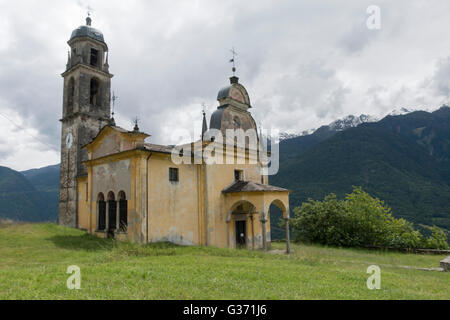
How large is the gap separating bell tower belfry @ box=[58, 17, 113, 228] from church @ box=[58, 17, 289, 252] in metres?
2.41

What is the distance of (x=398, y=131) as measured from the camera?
103 m

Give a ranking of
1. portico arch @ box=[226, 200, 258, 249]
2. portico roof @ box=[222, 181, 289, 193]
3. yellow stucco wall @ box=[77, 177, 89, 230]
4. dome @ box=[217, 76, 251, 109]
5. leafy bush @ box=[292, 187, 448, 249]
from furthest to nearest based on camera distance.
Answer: yellow stucco wall @ box=[77, 177, 89, 230] < leafy bush @ box=[292, 187, 448, 249] < dome @ box=[217, 76, 251, 109] < portico arch @ box=[226, 200, 258, 249] < portico roof @ box=[222, 181, 289, 193]

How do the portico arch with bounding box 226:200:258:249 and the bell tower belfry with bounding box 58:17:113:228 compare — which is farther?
the bell tower belfry with bounding box 58:17:113:228

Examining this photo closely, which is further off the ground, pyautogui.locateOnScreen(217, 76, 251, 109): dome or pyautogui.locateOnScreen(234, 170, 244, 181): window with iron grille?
pyautogui.locateOnScreen(217, 76, 251, 109): dome

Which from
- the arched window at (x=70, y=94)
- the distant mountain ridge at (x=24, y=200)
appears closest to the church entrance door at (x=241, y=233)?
the arched window at (x=70, y=94)

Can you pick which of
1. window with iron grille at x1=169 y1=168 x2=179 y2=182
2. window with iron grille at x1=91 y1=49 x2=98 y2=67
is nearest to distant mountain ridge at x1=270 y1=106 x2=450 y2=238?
window with iron grille at x1=169 y1=168 x2=179 y2=182

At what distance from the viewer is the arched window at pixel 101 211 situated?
648 inches

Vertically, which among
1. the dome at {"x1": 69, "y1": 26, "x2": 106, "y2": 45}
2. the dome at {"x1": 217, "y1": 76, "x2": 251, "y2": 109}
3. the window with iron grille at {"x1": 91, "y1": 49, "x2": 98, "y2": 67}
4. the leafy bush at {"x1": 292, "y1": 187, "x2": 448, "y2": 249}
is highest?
the dome at {"x1": 69, "y1": 26, "x2": 106, "y2": 45}

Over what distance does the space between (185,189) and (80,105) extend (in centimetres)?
1486

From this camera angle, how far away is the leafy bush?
21.0 meters

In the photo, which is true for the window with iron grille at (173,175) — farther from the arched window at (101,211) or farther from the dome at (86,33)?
the dome at (86,33)

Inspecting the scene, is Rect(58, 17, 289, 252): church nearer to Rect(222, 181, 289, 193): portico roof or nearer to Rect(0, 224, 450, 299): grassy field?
Rect(222, 181, 289, 193): portico roof

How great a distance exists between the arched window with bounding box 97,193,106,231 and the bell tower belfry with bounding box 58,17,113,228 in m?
8.37

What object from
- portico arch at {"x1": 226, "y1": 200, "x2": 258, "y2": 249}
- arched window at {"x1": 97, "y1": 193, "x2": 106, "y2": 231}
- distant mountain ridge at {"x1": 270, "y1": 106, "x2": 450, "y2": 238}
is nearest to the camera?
arched window at {"x1": 97, "y1": 193, "x2": 106, "y2": 231}
